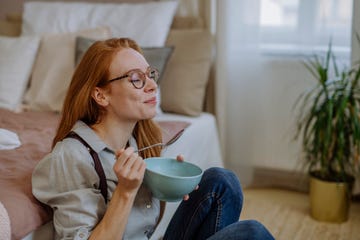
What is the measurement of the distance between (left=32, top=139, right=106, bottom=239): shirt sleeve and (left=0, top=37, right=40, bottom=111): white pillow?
1367 millimetres

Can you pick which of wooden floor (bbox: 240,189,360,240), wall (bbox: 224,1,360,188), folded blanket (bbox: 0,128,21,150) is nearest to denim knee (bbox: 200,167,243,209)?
folded blanket (bbox: 0,128,21,150)

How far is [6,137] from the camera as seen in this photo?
1869 mm

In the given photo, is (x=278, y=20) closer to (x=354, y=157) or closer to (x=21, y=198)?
(x=354, y=157)

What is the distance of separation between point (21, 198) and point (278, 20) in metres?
1.83

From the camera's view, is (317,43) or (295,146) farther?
(295,146)

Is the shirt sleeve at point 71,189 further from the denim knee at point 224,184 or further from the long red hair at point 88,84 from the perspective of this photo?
the denim knee at point 224,184

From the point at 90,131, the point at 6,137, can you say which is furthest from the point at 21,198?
the point at 6,137

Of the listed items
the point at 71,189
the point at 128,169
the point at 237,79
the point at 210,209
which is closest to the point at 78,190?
the point at 71,189

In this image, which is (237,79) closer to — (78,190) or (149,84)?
(149,84)

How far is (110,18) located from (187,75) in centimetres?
52

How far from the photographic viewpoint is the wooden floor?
243cm

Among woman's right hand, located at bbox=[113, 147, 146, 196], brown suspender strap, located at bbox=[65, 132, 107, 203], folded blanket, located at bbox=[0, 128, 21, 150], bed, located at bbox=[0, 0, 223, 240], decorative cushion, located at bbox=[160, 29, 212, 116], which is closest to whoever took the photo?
woman's right hand, located at bbox=[113, 147, 146, 196]

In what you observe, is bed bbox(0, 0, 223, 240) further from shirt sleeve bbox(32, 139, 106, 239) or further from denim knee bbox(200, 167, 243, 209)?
shirt sleeve bbox(32, 139, 106, 239)

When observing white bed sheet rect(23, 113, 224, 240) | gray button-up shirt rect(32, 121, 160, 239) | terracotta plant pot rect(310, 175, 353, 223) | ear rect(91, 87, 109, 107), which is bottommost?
terracotta plant pot rect(310, 175, 353, 223)
